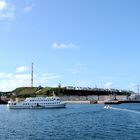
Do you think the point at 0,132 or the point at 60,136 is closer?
the point at 60,136

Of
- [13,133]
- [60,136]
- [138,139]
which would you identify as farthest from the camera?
[13,133]

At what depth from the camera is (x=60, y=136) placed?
79.1m

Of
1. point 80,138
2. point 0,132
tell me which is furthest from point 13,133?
point 80,138

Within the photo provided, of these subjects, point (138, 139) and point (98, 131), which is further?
point (98, 131)

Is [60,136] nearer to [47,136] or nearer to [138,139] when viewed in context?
[47,136]

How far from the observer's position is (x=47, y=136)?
79.5 m

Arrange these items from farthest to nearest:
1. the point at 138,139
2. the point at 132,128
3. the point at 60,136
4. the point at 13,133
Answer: the point at 132,128 → the point at 13,133 → the point at 60,136 → the point at 138,139

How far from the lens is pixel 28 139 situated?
241 feet

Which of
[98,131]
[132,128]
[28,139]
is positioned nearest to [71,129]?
[98,131]

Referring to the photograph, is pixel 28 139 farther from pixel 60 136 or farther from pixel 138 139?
pixel 138 139

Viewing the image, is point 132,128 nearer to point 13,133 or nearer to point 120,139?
point 120,139

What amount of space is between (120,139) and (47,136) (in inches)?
575

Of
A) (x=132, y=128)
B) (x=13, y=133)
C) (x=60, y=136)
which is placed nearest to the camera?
(x=60, y=136)

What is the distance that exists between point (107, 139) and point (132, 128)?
1958 centimetres
